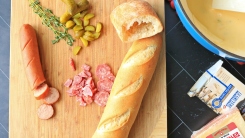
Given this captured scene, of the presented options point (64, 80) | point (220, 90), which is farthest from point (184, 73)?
point (64, 80)

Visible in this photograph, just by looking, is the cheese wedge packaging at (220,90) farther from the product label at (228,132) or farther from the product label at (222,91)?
the product label at (228,132)

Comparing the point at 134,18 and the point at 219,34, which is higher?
A: the point at 134,18

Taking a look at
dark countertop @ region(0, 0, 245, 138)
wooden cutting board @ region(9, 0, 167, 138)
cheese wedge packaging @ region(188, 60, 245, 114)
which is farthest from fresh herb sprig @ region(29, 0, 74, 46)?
cheese wedge packaging @ region(188, 60, 245, 114)

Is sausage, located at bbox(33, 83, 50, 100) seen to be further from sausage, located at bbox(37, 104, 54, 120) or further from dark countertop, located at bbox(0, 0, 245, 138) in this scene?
dark countertop, located at bbox(0, 0, 245, 138)

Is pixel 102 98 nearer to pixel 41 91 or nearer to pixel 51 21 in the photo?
pixel 41 91

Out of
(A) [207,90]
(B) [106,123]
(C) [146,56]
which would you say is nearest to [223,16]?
(C) [146,56]

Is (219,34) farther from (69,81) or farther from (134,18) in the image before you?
(69,81)
